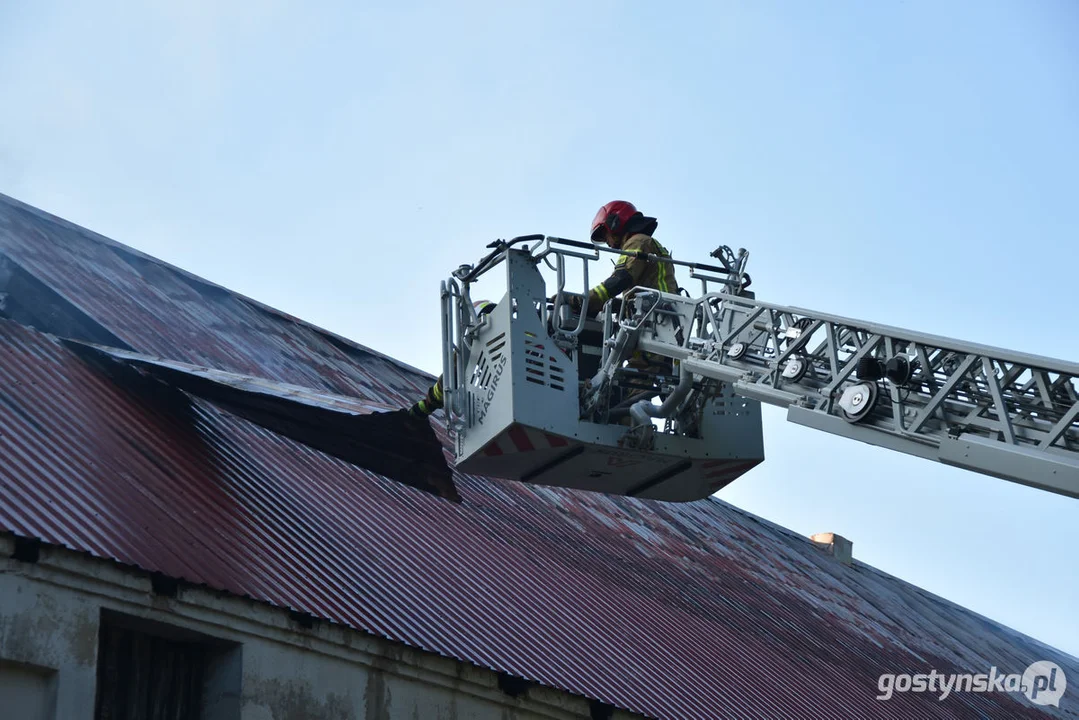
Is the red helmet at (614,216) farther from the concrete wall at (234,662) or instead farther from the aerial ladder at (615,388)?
the concrete wall at (234,662)

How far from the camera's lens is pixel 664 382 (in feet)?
40.3

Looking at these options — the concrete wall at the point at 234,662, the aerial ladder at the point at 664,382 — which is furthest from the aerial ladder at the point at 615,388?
the concrete wall at the point at 234,662

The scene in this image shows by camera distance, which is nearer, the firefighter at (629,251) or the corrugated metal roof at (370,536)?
the corrugated metal roof at (370,536)

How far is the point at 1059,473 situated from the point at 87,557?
6.30 meters

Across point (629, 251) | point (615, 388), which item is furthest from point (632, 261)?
point (615, 388)

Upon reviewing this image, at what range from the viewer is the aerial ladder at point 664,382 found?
9.34 m

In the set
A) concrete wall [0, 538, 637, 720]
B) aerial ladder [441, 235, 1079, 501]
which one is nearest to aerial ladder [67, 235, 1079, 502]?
aerial ladder [441, 235, 1079, 501]

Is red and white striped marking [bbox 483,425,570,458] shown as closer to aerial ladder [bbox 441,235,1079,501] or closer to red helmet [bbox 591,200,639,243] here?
aerial ladder [bbox 441,235,1079,501]

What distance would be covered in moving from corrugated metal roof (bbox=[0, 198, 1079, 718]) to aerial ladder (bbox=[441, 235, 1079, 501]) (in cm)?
183

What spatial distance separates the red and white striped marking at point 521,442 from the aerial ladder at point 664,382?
0.05 feet

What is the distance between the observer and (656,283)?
12414 millimetres

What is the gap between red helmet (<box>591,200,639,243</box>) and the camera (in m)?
12.8

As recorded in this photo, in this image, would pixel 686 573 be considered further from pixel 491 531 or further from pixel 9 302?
pixel 9 302

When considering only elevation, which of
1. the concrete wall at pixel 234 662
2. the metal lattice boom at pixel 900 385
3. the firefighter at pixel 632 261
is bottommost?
the concrete wall at pixel 234 662
